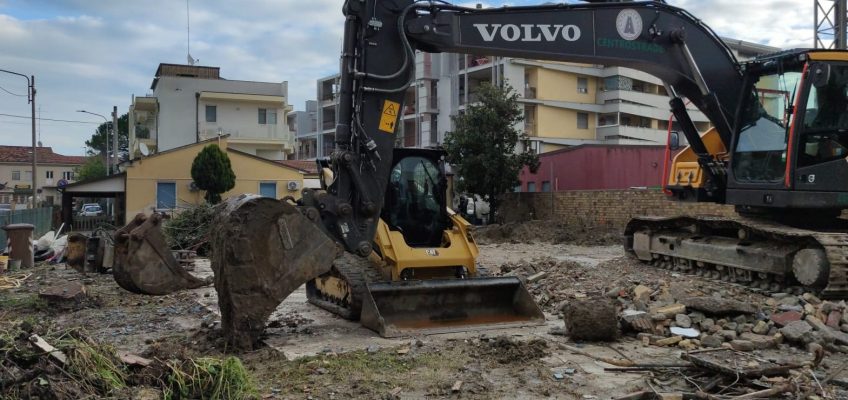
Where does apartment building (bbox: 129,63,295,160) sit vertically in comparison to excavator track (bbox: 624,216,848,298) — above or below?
above

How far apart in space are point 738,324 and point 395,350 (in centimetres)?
361

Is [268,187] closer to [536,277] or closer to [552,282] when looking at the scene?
[536,277]

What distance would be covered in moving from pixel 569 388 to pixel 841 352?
2.97 metres

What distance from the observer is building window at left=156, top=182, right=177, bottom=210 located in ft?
94.0

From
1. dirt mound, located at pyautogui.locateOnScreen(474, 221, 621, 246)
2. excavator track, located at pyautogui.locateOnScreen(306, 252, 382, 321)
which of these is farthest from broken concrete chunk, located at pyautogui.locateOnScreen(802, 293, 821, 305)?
dirt mound, located at pyautogui.locateOnScreen(474, 221, 621, 246)

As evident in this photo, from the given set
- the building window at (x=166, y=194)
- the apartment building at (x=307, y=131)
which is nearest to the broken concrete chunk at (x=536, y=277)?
the building window at (x=166, y=194)

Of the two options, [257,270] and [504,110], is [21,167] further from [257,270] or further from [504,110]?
[257,270]

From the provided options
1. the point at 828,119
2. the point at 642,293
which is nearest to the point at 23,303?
the point at 642,293

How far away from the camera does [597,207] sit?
73.0ft

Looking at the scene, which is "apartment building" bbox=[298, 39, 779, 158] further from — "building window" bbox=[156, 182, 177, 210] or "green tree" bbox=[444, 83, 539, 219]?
"building window" bbox=[156, 182, 177, 210]

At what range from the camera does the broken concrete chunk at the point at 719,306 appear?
23.2 ft

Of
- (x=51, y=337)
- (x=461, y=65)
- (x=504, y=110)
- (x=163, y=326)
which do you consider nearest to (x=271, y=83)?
(x=461, y=65)

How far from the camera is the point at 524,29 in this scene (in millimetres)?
7324

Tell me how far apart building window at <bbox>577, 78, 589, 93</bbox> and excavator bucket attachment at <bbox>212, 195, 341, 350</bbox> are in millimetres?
39574
